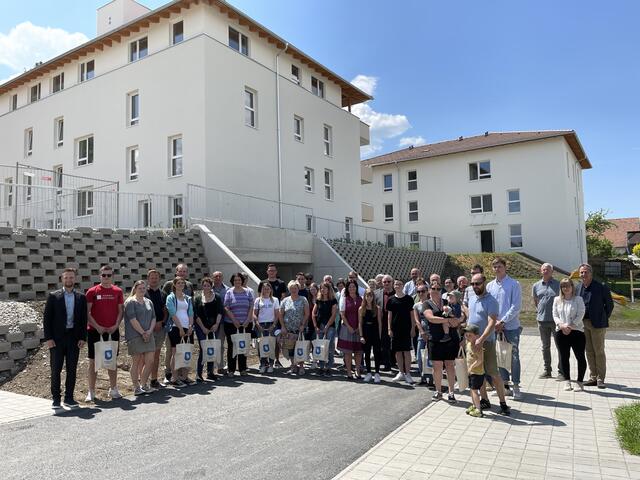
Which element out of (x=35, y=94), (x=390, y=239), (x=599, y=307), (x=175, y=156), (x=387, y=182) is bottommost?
(x=599, y=307)

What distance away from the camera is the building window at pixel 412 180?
128 feet

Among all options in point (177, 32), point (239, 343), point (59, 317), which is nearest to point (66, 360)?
point (59, 317)

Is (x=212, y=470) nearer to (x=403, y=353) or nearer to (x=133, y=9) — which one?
(x=403, y=353)

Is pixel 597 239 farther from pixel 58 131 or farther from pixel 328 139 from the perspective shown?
pixel 58 131

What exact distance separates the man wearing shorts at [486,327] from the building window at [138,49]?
2048 centimetres

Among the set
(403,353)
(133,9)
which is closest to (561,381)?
(403,353)

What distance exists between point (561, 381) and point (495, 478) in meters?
4.67

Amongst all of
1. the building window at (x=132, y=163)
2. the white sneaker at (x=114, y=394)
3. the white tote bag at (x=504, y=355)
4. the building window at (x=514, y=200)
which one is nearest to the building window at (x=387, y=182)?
the building window at (x=514, y=200)

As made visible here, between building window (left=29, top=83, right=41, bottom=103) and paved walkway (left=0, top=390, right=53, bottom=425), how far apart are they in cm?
2403

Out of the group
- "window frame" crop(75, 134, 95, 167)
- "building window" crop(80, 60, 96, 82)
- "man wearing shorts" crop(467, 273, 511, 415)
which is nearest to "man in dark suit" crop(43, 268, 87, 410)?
"man wearing shorts" crop(467, 273, 511, 415)

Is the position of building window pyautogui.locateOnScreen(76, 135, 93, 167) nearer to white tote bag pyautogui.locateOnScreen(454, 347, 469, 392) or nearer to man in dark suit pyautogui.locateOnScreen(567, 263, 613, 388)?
white tote bag pyautogui.locateOnScreen(454, 347, 469, 392)

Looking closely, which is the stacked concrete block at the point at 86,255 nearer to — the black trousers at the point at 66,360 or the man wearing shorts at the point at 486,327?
the black trousers at the point at 66,360

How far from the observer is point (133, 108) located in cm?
2203

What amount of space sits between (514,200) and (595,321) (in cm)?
2887
